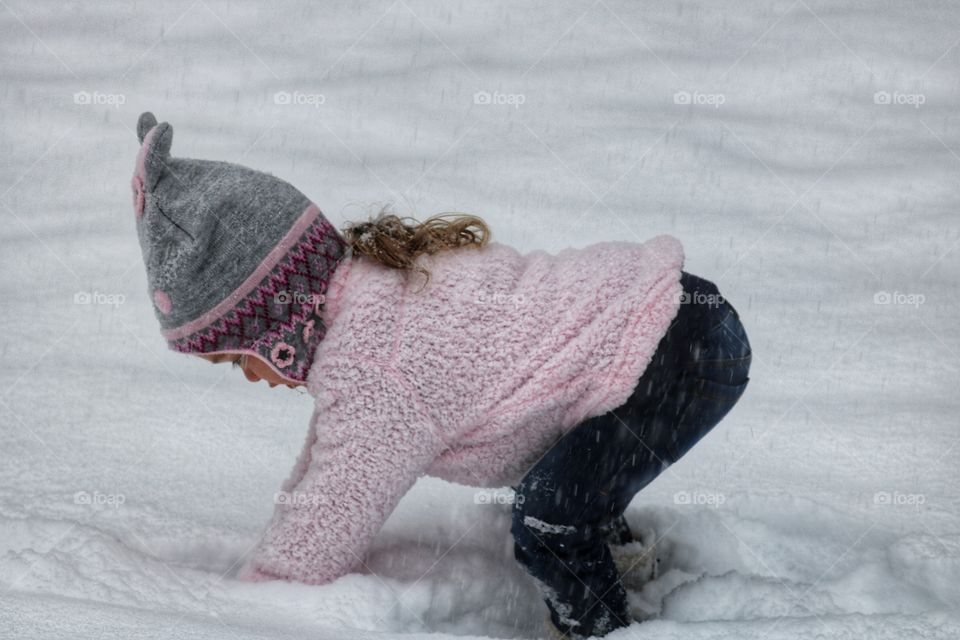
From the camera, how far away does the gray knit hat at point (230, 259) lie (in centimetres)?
162

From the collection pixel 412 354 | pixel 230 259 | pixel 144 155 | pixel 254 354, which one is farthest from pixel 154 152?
pixel 412 354

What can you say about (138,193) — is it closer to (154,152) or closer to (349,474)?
(154,152)

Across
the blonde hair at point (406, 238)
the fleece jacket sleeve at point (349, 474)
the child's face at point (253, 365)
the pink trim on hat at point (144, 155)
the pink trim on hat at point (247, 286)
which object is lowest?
the fleece jacket sleeve at point (349, 474)

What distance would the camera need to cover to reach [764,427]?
246cm

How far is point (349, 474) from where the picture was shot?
1.64m

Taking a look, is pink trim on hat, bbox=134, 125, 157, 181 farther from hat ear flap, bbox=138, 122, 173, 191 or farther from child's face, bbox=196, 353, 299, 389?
child's face, bbox=196, 353, 299, 389

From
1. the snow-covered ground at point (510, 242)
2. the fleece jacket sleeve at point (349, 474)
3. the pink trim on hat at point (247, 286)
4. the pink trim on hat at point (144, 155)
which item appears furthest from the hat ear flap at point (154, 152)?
the snow-covered ground at point (510, 242)

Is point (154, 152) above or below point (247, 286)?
above

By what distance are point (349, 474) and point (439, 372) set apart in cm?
20

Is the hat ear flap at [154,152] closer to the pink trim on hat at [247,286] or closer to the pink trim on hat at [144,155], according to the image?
the pink trim on hat at [144,155]

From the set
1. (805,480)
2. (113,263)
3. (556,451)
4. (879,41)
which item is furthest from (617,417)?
(879,41)

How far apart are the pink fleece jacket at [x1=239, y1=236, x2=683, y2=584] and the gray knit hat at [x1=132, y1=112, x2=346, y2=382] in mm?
52

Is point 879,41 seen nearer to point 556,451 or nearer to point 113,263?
point 113,263

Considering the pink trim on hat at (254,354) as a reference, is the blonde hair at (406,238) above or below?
above
